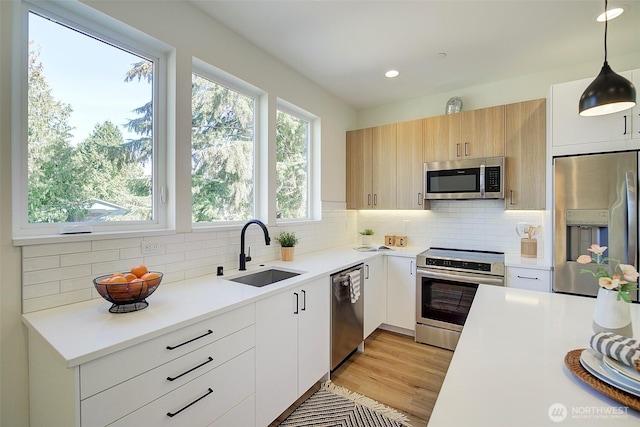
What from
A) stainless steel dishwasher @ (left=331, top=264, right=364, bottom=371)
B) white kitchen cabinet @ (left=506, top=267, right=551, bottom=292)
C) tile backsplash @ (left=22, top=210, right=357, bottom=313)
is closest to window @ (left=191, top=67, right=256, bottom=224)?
tile backsplash @ (left=22, top=210, right=357, bottom=313)

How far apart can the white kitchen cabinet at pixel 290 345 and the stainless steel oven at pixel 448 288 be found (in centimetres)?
121

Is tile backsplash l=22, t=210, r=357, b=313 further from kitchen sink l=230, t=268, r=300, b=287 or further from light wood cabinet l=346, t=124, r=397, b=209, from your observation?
light wood cabinet l=346, t=124, r=397, b=209

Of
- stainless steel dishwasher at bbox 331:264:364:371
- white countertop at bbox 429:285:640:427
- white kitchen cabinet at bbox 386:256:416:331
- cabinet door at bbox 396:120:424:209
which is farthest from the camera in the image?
cabinet door at bbox 396:120:424:209

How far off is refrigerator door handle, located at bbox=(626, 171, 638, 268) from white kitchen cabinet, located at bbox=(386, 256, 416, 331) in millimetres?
1570

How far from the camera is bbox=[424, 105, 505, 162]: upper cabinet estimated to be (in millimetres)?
2875

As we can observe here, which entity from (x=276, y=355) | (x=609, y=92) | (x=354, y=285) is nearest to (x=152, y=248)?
(x=276, y=355)

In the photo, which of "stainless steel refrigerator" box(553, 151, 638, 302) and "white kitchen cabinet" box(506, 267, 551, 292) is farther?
"white kitchen cabinet" box(506, 267, 551, 292)

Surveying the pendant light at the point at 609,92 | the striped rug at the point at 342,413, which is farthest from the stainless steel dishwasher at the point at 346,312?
the pendant light at the point at 609,92

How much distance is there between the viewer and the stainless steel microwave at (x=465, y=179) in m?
2.85

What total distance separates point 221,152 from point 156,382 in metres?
1.65

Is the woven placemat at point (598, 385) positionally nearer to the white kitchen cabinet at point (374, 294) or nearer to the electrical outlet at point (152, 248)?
the white kitchen cabinet at point (374, 294)

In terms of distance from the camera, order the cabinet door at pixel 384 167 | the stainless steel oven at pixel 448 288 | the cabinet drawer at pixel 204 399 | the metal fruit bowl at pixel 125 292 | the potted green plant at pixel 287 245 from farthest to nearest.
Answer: the cabinet door at pixel 384 167, the stainless steel oven at pixel 448 288, the potted green plant at pixel 287 245, the metal fruit bowl at pixel 125 292, the cabinet drawer at pixel 204 399

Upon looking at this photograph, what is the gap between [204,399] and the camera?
132 centimetres

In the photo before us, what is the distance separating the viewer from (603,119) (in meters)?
2.19
